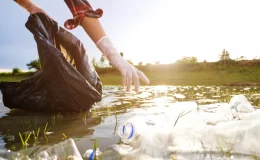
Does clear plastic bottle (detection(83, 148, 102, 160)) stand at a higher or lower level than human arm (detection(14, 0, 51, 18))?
lower

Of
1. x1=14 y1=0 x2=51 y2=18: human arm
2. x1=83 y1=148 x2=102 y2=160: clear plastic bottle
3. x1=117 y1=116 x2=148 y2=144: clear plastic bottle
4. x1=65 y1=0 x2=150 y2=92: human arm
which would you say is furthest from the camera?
x1=14 y1=0 x2=51 y2=18: human arm

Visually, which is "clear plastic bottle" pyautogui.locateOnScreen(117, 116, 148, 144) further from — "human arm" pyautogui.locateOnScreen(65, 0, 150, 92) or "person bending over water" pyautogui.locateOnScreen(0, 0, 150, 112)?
"human arm" pyautogui.locateOnScreen(65, 0, 150, 92)

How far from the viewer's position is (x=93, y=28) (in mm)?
3320

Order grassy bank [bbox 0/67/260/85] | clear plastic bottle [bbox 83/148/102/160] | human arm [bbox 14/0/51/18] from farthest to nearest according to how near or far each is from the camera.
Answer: grassy bank [bbox 0/67/260/85] < human arm [bbox 14/0/51/18] < clear plastic bottle [bbox 83/148/102/160]

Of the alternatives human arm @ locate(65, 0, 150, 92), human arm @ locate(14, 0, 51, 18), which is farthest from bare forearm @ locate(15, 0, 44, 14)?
human arm @ locate(65, 0, 150, 92)

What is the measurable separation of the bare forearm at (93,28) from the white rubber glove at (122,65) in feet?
0.22

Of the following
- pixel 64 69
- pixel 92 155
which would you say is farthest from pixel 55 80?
pixel 92 155

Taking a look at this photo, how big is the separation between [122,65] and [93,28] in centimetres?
65

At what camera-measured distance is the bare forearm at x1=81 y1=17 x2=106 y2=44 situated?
328cm

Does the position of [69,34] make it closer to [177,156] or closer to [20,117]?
[20,117]

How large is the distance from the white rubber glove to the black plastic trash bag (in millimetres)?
448

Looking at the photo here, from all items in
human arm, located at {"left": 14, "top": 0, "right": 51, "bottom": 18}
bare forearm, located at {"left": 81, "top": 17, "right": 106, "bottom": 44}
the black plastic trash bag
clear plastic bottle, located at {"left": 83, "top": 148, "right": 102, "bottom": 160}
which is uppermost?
human arm, located at {"left": 14, "top": 0, "right": 51, "bottom": 18}

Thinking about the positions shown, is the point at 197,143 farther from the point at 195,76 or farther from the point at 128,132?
the point at 195,76

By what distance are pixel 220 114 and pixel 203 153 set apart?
1.30 meters
